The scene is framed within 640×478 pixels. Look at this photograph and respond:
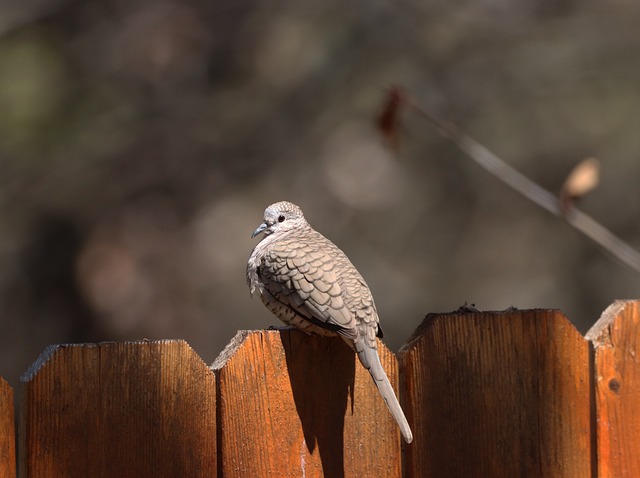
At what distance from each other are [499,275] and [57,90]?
3.86 m

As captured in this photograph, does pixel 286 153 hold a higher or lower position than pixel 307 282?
higher

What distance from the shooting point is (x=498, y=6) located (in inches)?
343

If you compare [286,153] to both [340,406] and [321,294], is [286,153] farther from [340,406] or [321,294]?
[340,406]

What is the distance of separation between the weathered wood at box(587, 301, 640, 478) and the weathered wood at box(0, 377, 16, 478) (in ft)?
5.34

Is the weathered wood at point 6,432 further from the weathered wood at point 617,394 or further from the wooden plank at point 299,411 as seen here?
the weathered wood at point 617,394

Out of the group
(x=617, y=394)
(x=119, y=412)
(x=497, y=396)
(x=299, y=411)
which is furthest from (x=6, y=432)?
(x=617, y=394)

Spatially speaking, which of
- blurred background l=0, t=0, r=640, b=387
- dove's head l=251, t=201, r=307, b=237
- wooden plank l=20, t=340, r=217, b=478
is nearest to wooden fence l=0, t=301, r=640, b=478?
wooden plank l=20, t=340, r=217, b=478

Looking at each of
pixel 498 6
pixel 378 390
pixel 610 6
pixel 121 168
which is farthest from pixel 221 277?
pixel 378 390

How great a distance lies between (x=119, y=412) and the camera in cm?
261

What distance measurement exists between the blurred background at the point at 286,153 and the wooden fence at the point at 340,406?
178 inches

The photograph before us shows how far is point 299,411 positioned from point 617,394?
0.96 metres

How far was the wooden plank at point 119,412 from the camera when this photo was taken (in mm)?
2529

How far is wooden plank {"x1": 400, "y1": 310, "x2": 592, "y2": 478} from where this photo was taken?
9.56 feet

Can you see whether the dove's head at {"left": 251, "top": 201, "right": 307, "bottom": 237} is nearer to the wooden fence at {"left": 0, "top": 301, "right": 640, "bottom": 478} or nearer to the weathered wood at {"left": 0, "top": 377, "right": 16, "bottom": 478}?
the wooden fence at {"left": 0, "top": 301, "right": 640, "bottom": 478}
